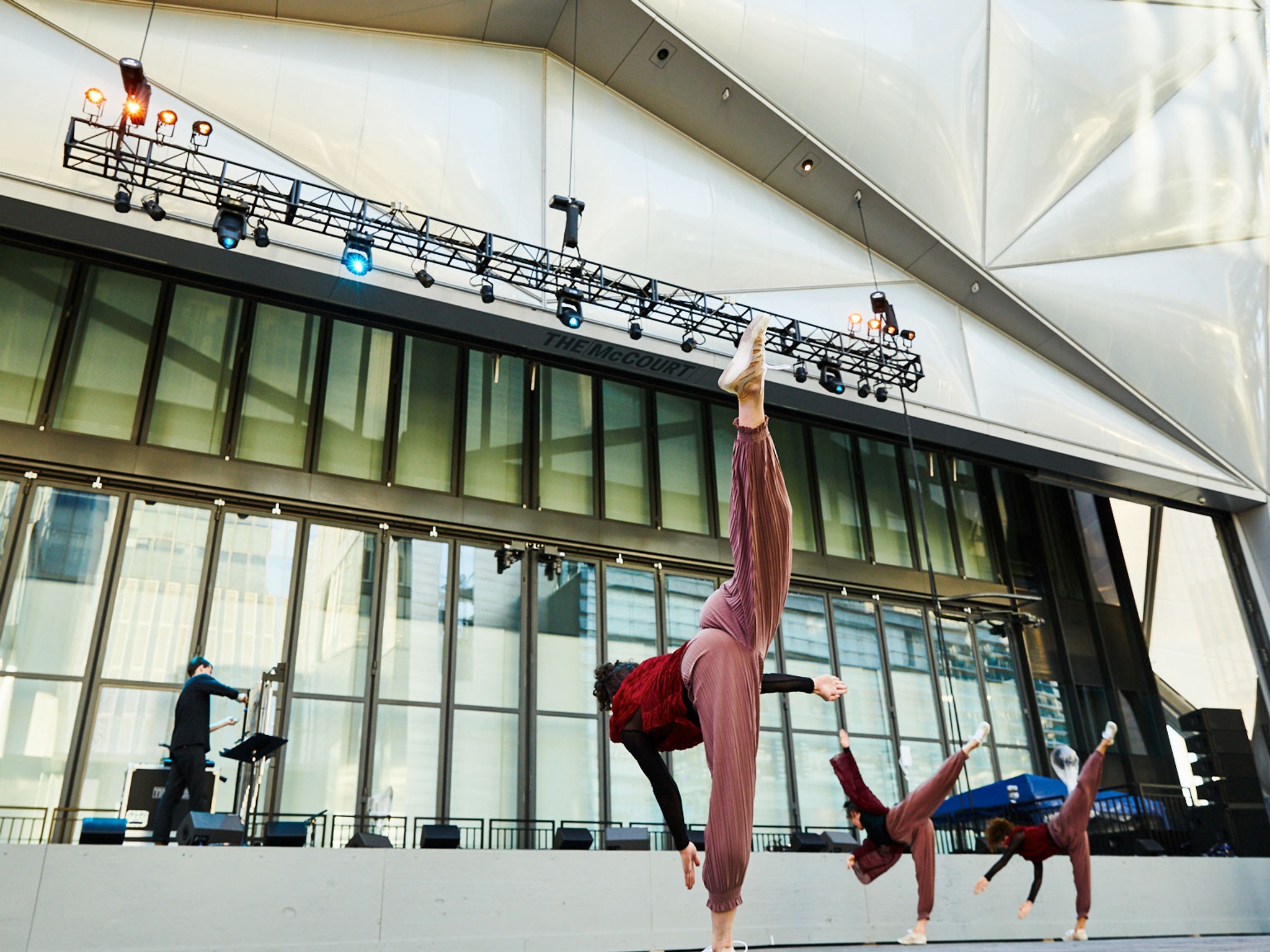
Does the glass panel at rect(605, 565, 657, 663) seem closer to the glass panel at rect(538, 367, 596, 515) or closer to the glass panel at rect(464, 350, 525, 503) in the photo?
the glass panel at rect(538, 367, 596, 515)

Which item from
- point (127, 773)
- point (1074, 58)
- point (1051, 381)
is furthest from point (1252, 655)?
point (127, 773)

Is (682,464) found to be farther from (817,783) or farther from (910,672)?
(817,783)

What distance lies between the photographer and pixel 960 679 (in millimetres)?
15867

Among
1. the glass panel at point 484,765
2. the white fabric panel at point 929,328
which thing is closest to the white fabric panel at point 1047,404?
the white fabric panel at point 929,328

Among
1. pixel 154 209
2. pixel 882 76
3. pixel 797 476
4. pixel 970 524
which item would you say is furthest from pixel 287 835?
pixel 970 524

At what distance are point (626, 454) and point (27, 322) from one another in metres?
7.81

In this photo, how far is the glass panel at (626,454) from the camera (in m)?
14.3

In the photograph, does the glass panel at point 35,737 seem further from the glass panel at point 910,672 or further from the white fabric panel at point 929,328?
the glass panel at point 910,672

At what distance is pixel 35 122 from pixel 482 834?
8786mm

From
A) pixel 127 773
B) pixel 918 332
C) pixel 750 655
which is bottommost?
pixel 750 655

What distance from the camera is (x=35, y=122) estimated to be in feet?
30.1

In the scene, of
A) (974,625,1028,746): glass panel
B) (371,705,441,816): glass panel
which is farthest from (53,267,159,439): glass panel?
(974,625,1028,746): glass panel

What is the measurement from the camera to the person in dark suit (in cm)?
815

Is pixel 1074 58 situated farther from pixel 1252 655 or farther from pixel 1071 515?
pixel 1252 655
